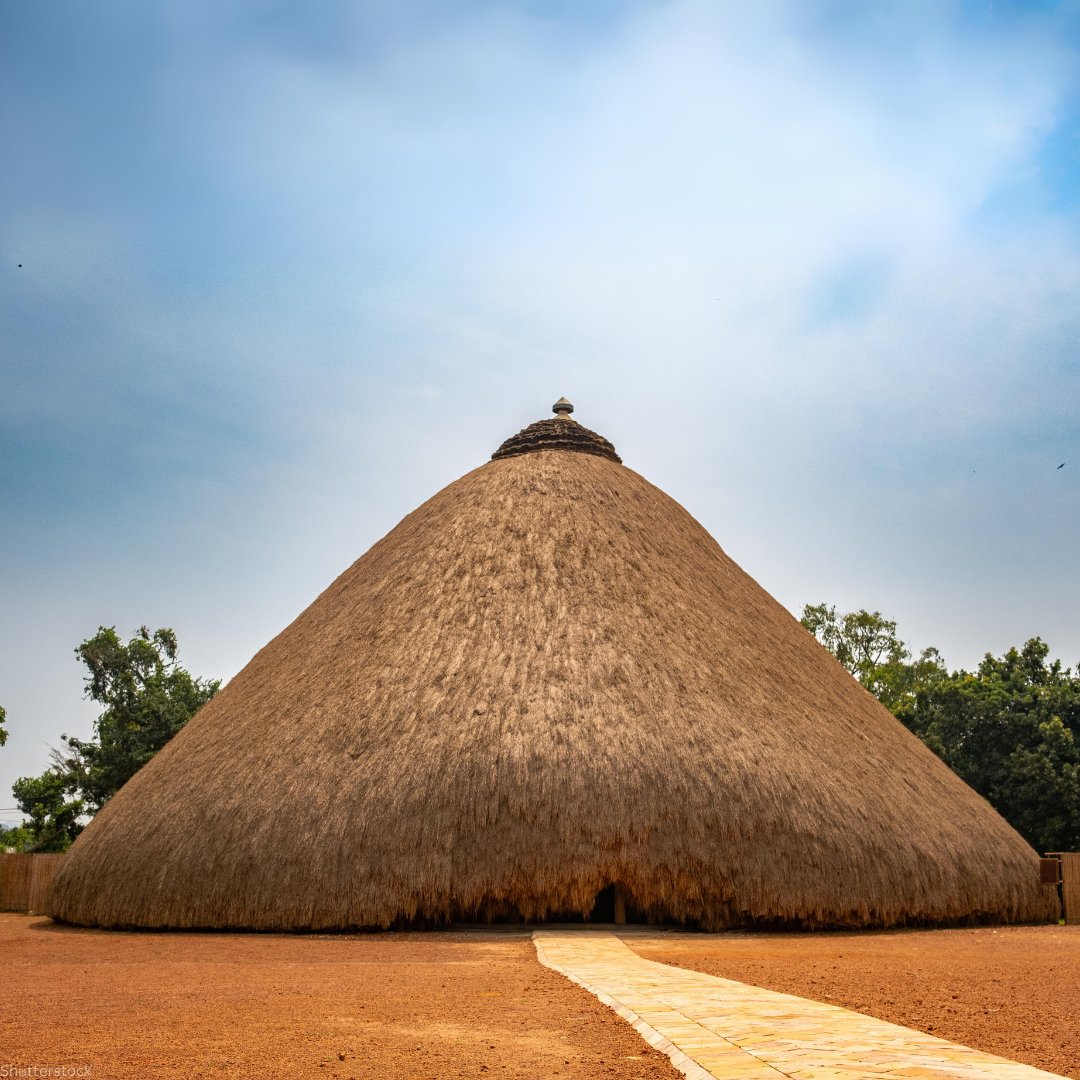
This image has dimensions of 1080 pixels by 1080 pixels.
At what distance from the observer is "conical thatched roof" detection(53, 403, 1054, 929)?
40.8ft

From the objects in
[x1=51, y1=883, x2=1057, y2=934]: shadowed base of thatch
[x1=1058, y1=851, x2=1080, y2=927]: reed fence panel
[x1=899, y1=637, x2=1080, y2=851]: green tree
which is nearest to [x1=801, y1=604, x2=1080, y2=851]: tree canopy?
[x1=899, y1=637, x2=1080, y2=851]: green tree

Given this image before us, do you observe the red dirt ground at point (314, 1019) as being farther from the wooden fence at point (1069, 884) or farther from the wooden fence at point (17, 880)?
the wooden fence at point (17, 880)

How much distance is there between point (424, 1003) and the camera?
6.29 meters

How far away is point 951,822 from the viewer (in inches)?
590

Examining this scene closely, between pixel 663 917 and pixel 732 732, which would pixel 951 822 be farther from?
pixel 663 917

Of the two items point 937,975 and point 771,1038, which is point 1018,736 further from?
point 771,1038

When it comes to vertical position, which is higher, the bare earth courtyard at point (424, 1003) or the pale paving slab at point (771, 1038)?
the pale paving slab at point (771, 1038)

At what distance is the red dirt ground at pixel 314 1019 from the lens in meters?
4.31

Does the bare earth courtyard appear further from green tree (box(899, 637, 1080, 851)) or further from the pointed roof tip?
green tree (box(899, 637, 1080, 851))

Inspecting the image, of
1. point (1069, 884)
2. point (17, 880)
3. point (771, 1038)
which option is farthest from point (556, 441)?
point (771, 1038)

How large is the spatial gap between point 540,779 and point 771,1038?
806 cm

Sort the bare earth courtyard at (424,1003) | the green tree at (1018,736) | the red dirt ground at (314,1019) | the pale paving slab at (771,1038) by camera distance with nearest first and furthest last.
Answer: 1. the pale paving slab at (771,1038)
2. the red dirt ground at (314,1019)
3. the bare earth courtyard at (424,1003)
4. the green tree at (1018,736)

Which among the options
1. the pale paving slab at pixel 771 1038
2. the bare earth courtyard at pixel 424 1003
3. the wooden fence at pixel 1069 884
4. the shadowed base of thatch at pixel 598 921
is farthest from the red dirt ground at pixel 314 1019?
the wooden fence at pixel 1069 884

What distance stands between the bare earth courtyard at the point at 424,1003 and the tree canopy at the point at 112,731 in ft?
59.6
